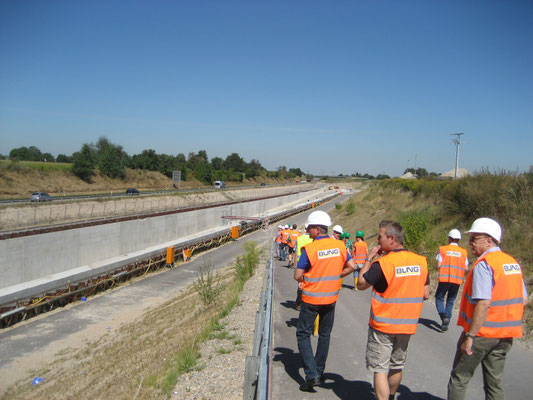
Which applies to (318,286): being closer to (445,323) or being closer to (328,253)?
(328,253)

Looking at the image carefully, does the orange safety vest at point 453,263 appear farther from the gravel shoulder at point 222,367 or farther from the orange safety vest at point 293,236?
the orange safety vest at point 293,236

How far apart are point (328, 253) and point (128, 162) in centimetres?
8461

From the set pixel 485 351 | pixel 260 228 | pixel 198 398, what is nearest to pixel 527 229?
pixel 485 351

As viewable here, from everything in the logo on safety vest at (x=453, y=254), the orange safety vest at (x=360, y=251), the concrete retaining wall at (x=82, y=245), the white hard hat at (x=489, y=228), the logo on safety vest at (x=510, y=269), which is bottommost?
the concrete retaining wall at (x=82, y=245)

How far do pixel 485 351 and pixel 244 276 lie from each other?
12087 millimetres

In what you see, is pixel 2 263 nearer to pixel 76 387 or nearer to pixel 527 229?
pixel 76 387

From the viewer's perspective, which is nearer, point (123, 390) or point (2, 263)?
point (123, 390)

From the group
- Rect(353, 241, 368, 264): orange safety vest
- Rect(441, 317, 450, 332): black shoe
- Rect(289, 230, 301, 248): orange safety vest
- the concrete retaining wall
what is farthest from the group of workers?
the concrete retaining wall

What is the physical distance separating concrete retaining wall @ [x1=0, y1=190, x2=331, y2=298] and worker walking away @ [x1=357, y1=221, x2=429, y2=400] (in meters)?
19.8

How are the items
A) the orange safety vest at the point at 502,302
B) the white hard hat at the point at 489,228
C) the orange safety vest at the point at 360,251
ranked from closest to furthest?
1. the orange safety vest at the point at 502,302
2. the white hard hat at the point at 489,228
3. the orange safety vest at the point at 360,251

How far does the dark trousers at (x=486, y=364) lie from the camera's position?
367 cm

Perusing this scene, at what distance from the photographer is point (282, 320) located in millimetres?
8227

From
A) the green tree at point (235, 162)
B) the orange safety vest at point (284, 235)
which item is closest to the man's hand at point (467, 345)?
the orange safety vest at point (284, 235)

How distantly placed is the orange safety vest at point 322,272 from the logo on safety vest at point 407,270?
3.08 ft
